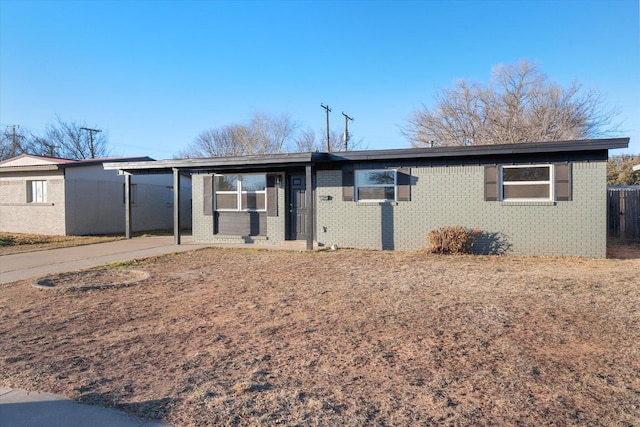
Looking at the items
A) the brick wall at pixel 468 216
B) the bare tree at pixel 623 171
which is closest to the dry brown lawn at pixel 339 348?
the brick wall at pixel 468 216

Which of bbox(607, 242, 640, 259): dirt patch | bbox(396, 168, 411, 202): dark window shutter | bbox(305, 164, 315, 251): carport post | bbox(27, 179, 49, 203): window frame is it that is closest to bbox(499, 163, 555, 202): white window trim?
bbox(607, 242, 640, 259): dirt patch

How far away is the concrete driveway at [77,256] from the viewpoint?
9539 mm

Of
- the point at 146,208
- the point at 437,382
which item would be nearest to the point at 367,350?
the point at 437,382

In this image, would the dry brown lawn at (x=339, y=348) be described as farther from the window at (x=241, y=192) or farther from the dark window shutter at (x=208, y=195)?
the dark window shutter at (x=208, y=195)

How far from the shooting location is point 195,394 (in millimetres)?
3484

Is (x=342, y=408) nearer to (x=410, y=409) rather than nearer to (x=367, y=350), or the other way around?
(x=410, y=409)

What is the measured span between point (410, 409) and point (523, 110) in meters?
25.2

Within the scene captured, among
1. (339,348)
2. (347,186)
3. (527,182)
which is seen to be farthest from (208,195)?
(339,348)

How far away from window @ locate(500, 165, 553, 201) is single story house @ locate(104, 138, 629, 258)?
0.08 feet

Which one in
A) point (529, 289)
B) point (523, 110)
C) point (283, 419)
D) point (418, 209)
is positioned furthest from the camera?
point (523, 110)

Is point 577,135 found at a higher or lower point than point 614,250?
higher

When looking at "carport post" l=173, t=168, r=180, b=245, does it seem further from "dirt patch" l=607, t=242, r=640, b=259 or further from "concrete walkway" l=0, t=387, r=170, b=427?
"dirt patch" l=607, t=242, r=640, b=259

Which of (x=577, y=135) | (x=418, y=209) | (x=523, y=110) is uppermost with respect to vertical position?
(x=523, y=110)

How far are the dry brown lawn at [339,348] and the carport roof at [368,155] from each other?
3685 millimetres
